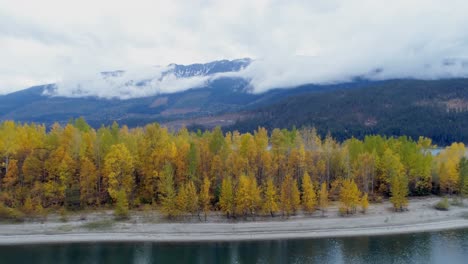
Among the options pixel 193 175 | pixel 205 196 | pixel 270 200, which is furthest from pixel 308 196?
pixel 193 175

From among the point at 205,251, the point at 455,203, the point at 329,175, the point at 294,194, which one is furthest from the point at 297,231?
the point at 455,203

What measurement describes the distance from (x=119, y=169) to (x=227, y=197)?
21.4 meters

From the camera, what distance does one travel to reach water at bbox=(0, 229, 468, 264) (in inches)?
2271

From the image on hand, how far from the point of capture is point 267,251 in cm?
6088

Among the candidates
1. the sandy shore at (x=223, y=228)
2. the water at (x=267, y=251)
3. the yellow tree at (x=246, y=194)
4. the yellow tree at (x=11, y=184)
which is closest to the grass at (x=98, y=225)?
the sandy shore at (x=223, y=228)

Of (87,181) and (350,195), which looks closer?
(350,195)

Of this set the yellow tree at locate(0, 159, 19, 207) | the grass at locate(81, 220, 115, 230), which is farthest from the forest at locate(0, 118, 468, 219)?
the grass at locate(81, 220, 115, 230)

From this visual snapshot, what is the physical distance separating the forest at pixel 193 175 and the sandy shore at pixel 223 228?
8.58 ft

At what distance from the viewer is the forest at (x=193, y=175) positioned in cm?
7219

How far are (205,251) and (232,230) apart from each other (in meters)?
8.47

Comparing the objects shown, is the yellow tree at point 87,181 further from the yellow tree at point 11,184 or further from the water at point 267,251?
the water at point 267,251

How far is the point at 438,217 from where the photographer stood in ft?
246

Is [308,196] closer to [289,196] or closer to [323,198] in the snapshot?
[323,198]

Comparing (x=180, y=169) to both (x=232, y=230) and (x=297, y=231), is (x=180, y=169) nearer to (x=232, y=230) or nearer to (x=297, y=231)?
(x=232, y=230)
